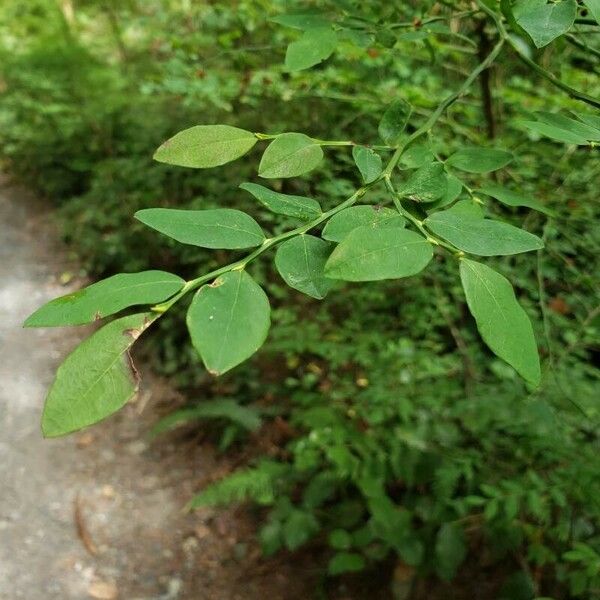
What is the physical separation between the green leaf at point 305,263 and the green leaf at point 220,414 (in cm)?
266

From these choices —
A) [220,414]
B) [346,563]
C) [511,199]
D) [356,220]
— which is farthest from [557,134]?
[220,414]

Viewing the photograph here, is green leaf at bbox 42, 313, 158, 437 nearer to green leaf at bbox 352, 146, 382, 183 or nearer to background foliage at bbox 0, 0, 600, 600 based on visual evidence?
green leaf at bbox 352, 146, 382, 183

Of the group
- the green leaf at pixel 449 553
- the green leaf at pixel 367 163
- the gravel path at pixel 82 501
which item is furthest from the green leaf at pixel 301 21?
the gravel path at pixel 82 501

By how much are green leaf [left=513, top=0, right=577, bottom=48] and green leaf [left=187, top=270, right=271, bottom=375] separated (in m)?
0.42

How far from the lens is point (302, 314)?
3.33m

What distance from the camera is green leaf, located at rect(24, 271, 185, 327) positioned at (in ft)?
1.73

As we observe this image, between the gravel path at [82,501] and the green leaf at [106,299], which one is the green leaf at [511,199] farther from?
the gravel path at [82,501]

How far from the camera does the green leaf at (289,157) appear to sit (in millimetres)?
702

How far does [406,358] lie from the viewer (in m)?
2.51

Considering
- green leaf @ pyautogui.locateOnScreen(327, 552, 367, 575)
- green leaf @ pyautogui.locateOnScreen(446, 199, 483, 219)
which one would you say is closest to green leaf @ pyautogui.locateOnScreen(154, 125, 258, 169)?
green leaf @ pyautogui.locateOnScreen(446, 199, 483, 219)

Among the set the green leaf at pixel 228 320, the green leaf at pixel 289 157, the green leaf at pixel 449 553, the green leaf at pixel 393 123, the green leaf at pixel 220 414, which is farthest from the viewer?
the green leaf at pixel 220 414

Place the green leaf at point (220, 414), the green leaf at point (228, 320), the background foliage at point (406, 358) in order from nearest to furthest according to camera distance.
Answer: the green leaf at point (228, 320)
the background foliage at point (406, 358)
the green leaf at point (220, 414)

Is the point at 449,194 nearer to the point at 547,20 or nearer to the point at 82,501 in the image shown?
the point at 547,20

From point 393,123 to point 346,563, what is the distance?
2.09 meters
